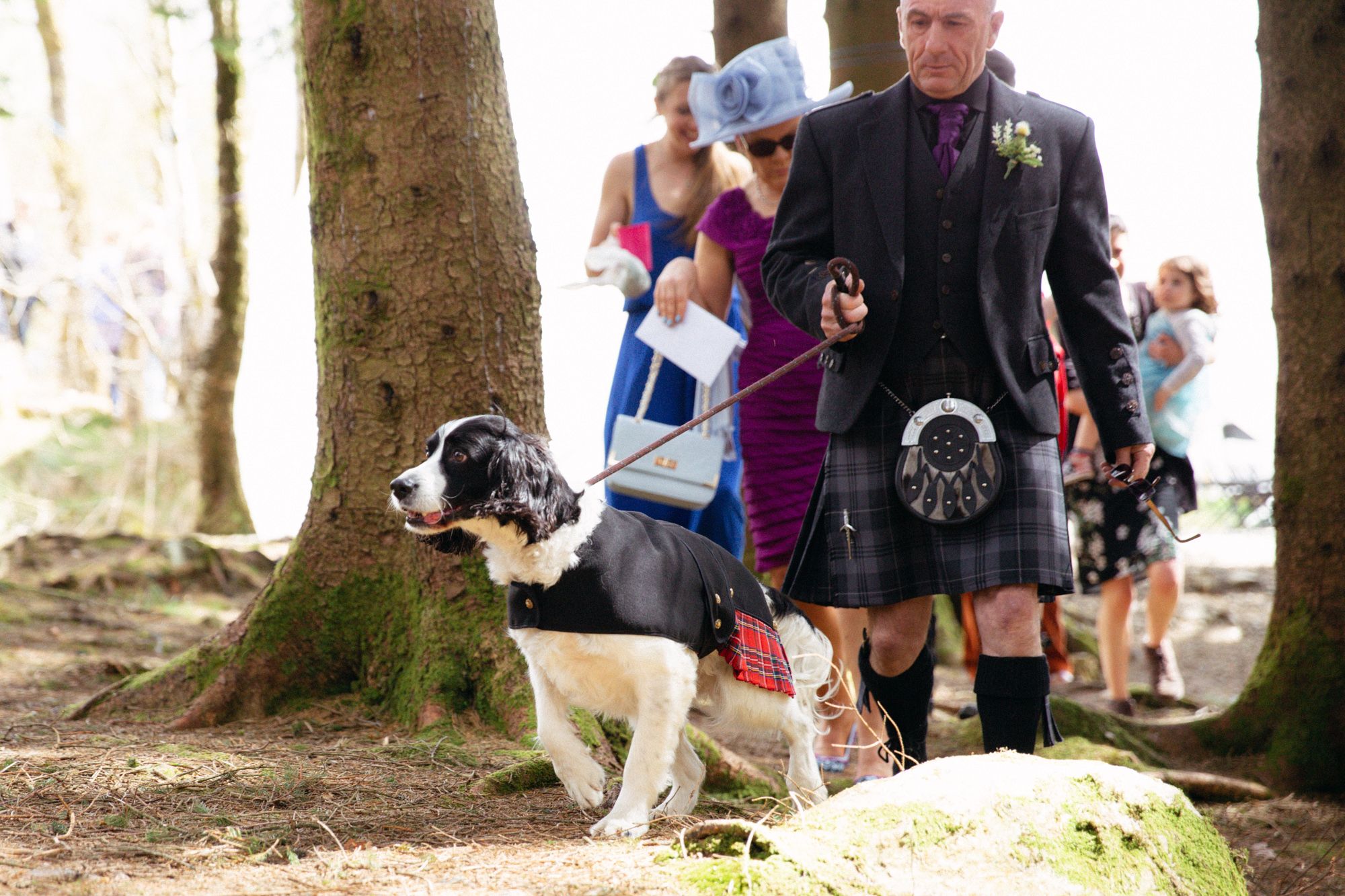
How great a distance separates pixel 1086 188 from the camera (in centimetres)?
355

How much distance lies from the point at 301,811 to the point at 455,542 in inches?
33.8

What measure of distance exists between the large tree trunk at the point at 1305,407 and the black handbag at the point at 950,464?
2.90 metres

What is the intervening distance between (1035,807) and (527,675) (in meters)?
2.17

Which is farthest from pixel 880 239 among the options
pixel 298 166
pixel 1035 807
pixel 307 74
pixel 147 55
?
pixel 298 166

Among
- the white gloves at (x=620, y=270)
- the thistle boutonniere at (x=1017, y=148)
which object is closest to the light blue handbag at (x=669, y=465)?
the white gloves at (x=620, y=270)

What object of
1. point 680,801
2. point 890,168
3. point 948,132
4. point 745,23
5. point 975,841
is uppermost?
point 745,23

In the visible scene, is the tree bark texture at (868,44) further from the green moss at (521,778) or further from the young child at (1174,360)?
the green moss at (521,778)

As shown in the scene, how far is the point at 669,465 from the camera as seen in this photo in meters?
4.89

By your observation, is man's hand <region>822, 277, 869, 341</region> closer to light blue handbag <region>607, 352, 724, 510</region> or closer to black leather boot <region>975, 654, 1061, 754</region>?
black leather boot <region>975, 654, 1061, 754</region>

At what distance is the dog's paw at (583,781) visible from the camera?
3.35 metres

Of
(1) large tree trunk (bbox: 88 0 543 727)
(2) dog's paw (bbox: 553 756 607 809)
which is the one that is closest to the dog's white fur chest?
(2) dog's paw (bbox: 553 756 607 809)

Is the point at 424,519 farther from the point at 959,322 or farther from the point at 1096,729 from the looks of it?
the point at 1096,729

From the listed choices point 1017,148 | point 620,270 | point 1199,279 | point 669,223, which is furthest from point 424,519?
point 1199,279

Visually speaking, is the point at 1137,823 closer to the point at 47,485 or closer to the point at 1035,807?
the point at 1035,807
